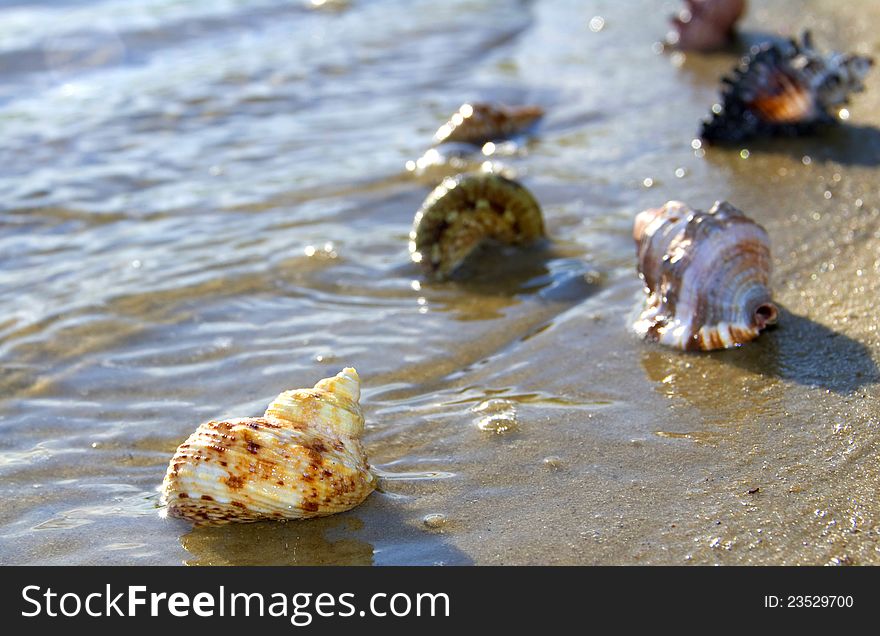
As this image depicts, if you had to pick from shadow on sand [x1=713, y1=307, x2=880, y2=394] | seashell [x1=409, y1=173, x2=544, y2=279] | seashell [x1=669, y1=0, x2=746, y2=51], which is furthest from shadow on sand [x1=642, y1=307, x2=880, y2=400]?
seashell [x1=669, y1=0, x2=746, y2=51]

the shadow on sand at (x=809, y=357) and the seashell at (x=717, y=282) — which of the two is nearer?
the shadow on sand at (x=809, y=357)

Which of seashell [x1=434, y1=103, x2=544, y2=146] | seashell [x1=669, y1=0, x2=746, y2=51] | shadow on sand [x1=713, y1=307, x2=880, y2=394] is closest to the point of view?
shadow on sand [x1=713, y1=307, x2=880, y2=394]

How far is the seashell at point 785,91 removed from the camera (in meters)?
6.50

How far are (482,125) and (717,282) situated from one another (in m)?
3.71

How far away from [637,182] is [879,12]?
376 cm

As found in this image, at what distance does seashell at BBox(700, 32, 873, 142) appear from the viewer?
6.50 m

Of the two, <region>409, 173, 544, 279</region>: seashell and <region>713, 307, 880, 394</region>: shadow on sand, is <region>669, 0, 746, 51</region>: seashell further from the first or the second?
<region>713, 307, 880, 394</region>: shadow on sand

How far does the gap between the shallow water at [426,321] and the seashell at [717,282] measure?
10 centimetres

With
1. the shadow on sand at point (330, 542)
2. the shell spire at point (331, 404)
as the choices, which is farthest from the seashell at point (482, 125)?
the shadow on sand at point (330, 542)

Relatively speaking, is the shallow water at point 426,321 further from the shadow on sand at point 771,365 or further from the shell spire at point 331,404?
the shell spire at point 331,404

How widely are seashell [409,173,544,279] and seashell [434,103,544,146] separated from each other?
6.34 ft

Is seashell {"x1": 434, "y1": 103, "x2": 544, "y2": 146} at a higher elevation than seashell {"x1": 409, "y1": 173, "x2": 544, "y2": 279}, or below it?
higher

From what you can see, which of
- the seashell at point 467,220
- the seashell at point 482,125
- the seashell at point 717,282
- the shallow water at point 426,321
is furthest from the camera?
the seashell at point 482,125

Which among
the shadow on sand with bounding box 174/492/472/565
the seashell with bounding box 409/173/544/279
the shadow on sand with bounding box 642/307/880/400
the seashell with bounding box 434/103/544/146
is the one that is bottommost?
the shadow on sand with bounding box 174/492/472/565
